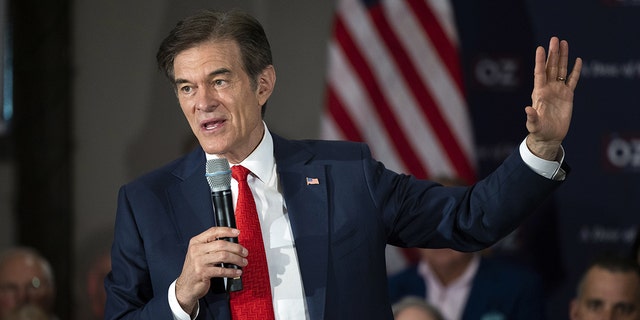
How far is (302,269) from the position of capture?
87.9 inches

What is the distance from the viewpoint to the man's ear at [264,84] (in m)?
2.33

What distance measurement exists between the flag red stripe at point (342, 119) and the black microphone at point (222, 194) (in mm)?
3444

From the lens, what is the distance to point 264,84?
2.36 meters

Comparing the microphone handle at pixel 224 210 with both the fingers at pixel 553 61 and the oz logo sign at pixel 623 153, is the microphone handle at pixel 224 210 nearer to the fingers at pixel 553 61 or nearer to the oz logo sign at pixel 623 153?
the fingers at pixel 553 61

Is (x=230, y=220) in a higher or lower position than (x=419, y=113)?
lower

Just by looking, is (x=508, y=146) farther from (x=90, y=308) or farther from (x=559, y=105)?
(x=559, y=105)

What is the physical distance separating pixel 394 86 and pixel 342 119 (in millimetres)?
337

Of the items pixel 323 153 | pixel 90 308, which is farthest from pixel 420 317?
pixel 90 308

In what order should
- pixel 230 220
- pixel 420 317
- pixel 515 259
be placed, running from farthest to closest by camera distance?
pixel 515 259
pixel 420 317
pixel 230 220

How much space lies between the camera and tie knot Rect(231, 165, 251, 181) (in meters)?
2.30

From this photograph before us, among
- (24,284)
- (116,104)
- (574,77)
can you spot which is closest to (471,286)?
(24,284)

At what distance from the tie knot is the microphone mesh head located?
9 cm

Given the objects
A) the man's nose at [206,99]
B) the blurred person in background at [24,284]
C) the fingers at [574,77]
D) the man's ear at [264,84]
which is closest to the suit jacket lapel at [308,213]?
the man's ear at [264,84]

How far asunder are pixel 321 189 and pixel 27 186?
431cm
